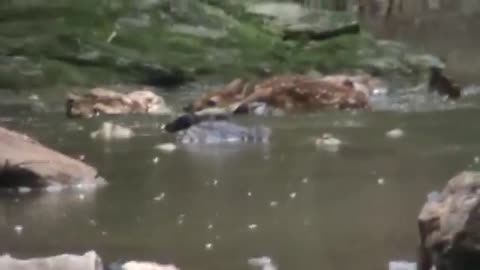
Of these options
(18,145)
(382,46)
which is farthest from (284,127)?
(382,46)

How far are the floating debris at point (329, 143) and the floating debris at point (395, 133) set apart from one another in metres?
0.40

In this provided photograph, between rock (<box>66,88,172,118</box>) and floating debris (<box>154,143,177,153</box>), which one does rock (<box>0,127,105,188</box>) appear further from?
rock (<box>66,88,172,118</box>)

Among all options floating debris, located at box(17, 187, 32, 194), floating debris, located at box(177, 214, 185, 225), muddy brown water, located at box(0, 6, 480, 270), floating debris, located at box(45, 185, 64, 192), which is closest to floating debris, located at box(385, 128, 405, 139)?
muddy brown water, located at box(0, 6, 480, 270)

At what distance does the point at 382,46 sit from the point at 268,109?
501 cm

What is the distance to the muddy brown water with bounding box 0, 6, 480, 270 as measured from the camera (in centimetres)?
385

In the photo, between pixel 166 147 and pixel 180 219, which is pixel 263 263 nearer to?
pixel 180 219

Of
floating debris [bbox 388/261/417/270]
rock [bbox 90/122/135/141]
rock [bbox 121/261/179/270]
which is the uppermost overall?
rock [bbox 121/261/179/270]

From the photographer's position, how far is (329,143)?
6.73m

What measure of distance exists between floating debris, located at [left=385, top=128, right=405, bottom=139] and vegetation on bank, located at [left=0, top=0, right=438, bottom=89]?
4.57m

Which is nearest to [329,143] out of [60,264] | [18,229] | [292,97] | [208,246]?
[292,97]

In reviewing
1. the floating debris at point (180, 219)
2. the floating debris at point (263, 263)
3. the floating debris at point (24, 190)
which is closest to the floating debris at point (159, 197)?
the floating debris at point (180, 219)

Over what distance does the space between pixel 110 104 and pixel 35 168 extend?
414 centimetres

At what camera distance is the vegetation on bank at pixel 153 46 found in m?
11.6

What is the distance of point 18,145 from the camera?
5316mm
